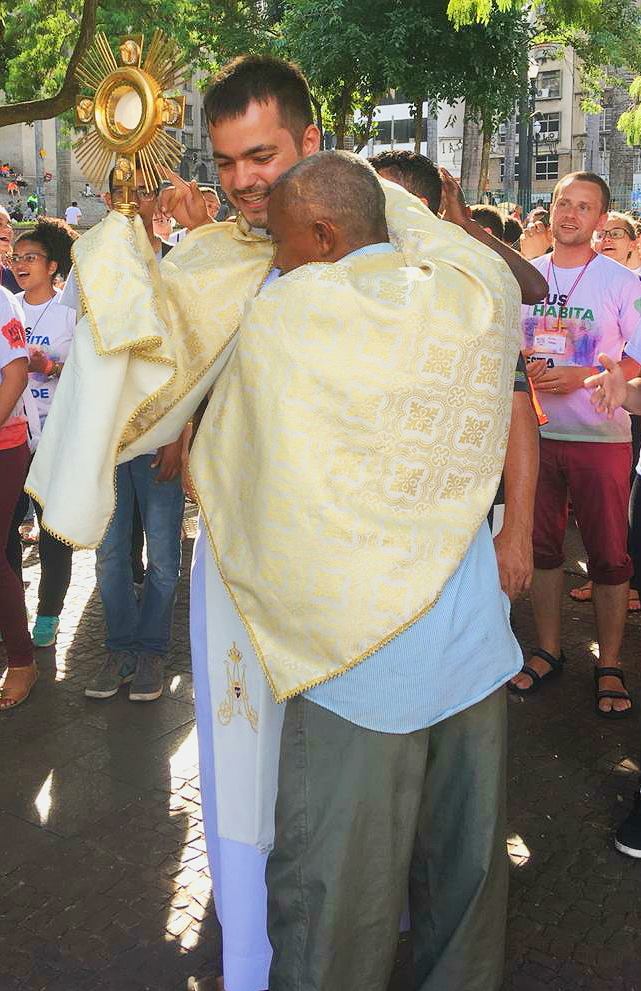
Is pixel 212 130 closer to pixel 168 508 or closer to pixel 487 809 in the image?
pixel 487 809

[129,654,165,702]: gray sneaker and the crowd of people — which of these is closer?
the crowd of people

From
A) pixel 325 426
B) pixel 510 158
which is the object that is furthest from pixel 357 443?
pixel 510 158

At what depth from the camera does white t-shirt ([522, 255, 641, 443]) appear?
4.86m

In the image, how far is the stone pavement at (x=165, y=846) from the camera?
299 cm

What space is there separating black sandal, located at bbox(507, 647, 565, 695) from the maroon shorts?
43 centimetres

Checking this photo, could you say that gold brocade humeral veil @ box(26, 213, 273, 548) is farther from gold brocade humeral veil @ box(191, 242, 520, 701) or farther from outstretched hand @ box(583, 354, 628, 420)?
outstretched hand @ box(583, 354, 628, 420)

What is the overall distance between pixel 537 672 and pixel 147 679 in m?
1.76

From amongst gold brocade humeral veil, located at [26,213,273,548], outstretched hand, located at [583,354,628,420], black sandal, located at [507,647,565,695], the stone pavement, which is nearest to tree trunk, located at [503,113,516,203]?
black sandal, located at [507,647,565,695]

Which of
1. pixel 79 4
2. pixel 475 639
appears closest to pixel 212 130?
pixel 475 639

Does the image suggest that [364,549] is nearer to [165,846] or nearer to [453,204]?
[453,204]

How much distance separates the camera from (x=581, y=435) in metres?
4.85

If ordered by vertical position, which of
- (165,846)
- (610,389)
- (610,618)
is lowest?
(165,846)

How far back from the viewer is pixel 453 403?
2207mm

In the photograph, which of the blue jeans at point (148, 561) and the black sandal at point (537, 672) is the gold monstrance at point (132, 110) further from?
the black sandal at point (537, 672)
